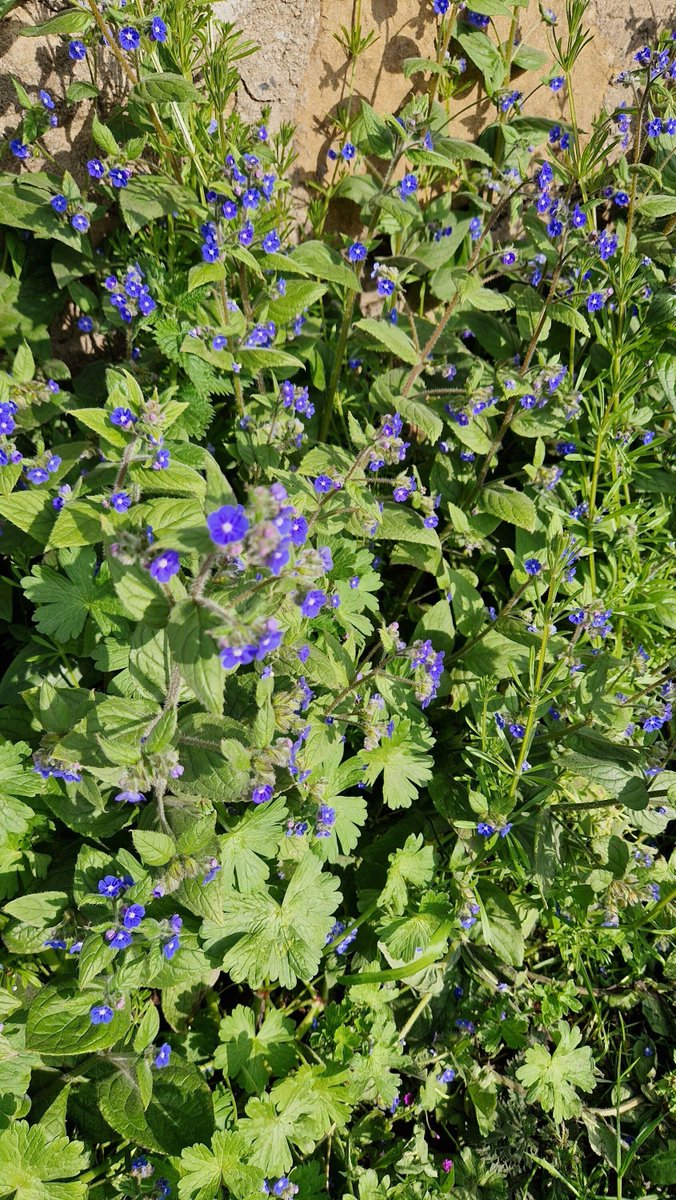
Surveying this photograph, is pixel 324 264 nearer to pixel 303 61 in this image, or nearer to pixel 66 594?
pixel 303 61

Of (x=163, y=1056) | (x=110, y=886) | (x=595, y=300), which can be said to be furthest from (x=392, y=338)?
(x=163, y=1056)

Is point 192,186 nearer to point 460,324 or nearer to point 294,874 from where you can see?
point 460,324

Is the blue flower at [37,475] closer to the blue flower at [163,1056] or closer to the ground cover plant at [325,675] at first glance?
the ground cover plant at [325,675]

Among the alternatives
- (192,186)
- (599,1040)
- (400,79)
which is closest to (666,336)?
(400,79)

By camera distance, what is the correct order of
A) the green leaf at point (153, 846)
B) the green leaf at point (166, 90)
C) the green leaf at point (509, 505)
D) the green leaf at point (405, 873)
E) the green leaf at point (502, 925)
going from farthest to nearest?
the green leaf at point (509, 505)
the green leaf at point (502, 925)
the green leaf at point (405, 873)
the green leaf at point (166, 90)
the green leaf at point (153, 846)

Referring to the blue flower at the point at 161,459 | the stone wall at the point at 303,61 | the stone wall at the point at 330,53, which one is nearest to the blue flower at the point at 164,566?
the blue flower at the point at 161,459
